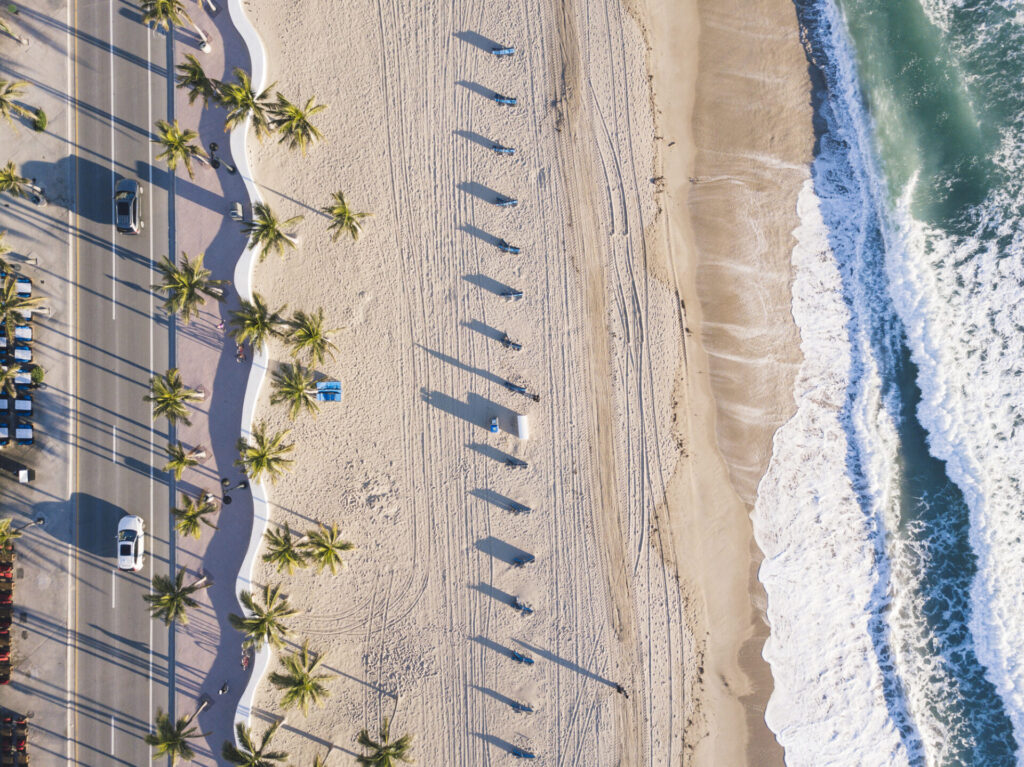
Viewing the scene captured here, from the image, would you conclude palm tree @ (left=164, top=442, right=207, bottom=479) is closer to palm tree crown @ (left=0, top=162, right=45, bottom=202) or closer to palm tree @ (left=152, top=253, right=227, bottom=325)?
palm tree @ (left=152, top=253, right=227, bottom=325)

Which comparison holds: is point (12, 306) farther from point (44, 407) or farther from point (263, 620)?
point (263, 620)

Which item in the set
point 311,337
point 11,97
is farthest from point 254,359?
point 11,97

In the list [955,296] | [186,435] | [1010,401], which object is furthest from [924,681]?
[186,435]

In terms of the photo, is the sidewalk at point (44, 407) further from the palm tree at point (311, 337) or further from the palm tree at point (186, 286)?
the palm tree at point (311, 337)

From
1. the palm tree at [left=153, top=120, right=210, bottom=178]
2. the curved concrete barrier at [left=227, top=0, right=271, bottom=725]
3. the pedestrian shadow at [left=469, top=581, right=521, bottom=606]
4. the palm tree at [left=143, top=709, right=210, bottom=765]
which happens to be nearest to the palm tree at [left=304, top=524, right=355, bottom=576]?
the curved concrete barrier at [left=227, top=0, right=271, bottom=725]

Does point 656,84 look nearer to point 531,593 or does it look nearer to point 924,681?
point 531,593

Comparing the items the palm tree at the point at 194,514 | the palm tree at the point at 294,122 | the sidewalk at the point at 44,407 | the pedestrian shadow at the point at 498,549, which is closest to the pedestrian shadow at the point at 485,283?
the palm tree at the point at 294,122
